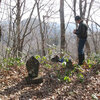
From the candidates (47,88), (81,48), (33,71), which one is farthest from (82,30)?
(47,88)

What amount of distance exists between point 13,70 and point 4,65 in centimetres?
40

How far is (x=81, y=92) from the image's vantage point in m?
3.64

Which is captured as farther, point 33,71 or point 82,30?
point 82,30

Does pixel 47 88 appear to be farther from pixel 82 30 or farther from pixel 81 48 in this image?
pixel 82 30

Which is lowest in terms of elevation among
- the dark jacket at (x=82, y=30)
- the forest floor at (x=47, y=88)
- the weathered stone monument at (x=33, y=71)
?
the forest floor at (x=47, y=88)

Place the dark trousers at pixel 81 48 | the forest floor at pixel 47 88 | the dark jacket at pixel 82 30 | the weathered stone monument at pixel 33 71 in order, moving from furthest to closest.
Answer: the dark trousers at pixel 81 48 → the dark jacket at pixel 82 30 → the weathered stone monument at pixel 33 71 → the forest floor at pixel 47 88

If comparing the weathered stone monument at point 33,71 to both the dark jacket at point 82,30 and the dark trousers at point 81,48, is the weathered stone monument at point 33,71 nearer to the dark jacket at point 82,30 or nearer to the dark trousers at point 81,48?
the dark trousers at point 81,48

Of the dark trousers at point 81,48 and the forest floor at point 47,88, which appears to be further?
the dark trousers at point 81,48

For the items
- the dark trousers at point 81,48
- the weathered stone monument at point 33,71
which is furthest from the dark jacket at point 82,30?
the weathered stone monument at point 33,71

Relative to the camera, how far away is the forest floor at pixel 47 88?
325cm

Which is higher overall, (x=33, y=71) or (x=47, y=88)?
(x=33, y=71)

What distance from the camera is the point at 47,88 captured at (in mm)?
3695

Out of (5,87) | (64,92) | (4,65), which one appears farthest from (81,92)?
(4,65)

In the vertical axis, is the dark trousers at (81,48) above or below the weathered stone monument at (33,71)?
above
